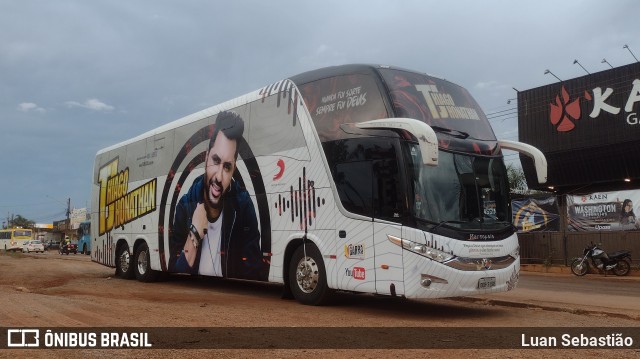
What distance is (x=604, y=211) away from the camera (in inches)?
814

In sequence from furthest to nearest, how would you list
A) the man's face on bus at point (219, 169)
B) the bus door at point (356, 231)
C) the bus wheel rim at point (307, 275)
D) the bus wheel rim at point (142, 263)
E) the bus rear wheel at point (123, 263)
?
the bus rear wheel at point (123, 263)
the bus wheel rim at point (142, 263)
the man's face on bus at point (219, 169)
the bus wheel rim at point (307, 275)
the bus door at point (356, 231)

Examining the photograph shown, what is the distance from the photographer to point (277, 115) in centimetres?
1059

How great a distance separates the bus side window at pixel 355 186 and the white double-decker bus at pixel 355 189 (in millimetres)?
21

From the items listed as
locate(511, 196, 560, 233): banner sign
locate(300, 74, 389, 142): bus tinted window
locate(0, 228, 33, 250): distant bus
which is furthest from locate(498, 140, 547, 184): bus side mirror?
locate(0, 228, 33, 250): distant bus

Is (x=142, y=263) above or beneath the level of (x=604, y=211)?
beneath

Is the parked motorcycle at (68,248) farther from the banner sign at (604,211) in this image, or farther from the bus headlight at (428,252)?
the bus headlight at (428,252)

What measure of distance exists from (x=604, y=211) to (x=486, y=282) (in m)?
14.7

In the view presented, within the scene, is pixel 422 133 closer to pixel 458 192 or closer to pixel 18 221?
pixel 458 192

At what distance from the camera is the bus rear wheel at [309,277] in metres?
9.34

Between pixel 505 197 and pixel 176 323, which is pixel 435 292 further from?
pixel 176 323

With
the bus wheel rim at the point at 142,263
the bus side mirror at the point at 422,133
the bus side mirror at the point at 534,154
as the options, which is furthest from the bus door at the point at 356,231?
the bus wheel rim at the point at 142,263

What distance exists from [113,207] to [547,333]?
13.2 metres

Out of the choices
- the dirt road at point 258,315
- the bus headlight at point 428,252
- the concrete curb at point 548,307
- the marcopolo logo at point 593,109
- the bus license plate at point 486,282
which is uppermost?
the marcopolo logo at point 593,109

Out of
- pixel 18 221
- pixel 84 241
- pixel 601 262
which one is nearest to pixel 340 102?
pixel 601 262
